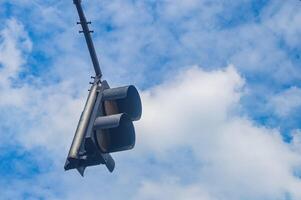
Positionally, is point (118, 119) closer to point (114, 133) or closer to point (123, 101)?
point (114, 133)

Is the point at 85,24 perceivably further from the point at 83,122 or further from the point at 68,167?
the point at 68,167

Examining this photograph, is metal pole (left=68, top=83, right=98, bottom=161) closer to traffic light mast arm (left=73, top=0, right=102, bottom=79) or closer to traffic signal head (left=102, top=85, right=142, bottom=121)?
traffic signal head (left=102, top=85, right=142, bottom=121)

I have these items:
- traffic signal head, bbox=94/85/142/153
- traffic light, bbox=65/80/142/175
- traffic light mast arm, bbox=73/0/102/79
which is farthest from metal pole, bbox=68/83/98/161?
traffic light mast arm, bbox=73/0/102/79

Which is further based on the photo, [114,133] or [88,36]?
[88,36]

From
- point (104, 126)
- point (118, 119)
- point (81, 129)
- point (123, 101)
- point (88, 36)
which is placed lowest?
point (81, 129)

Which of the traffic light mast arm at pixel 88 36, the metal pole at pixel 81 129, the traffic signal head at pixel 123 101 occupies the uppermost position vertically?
the traffic light mast arm at pixel 88 36

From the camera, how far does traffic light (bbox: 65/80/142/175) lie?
345 cm

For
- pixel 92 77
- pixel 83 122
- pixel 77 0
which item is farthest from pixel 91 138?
pixel 77 0

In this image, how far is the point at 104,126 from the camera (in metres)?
3.73

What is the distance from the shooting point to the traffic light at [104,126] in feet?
11.3

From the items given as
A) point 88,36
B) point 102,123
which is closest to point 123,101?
point 102,123

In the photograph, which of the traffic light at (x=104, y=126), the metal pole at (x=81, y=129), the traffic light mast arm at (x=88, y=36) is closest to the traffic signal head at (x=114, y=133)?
the traffic light at (x=104, y=126)

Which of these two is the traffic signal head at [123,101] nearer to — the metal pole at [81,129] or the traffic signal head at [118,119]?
the traffic signal head at [118,119]

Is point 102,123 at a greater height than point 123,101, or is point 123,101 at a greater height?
point 123,101
